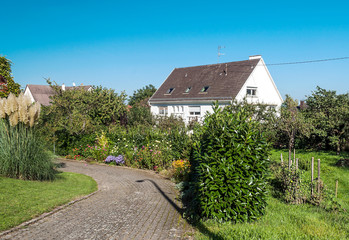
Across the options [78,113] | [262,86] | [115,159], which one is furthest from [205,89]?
[115,159]

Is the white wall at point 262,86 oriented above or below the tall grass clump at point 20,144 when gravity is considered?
above

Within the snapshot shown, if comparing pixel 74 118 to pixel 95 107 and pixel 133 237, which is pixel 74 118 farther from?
pixel 133 237

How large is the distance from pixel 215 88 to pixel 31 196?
25.0 metres

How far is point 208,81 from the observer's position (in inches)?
1261

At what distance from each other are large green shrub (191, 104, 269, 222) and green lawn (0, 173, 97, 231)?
3990 millimetres

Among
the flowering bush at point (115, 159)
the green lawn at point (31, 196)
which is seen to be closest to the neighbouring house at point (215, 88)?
the flowering bush at point (115, 159)

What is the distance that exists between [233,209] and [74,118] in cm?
1419

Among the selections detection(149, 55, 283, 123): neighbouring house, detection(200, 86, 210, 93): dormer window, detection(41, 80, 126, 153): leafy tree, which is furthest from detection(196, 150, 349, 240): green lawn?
detection(200, 86, 210, 93): dormer window

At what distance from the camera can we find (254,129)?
19.9 feet

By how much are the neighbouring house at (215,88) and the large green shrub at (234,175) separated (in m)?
20.5

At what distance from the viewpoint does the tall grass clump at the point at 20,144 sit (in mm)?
8648

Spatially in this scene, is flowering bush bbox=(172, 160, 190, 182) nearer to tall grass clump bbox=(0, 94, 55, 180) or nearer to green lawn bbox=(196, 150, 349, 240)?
green lawn bbox=(196, 150, 349, 240)

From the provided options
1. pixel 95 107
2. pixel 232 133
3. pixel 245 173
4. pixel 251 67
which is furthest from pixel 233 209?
pixel 251 67

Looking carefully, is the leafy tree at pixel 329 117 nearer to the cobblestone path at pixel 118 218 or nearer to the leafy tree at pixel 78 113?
the cobblestone path at pixel 118 218
